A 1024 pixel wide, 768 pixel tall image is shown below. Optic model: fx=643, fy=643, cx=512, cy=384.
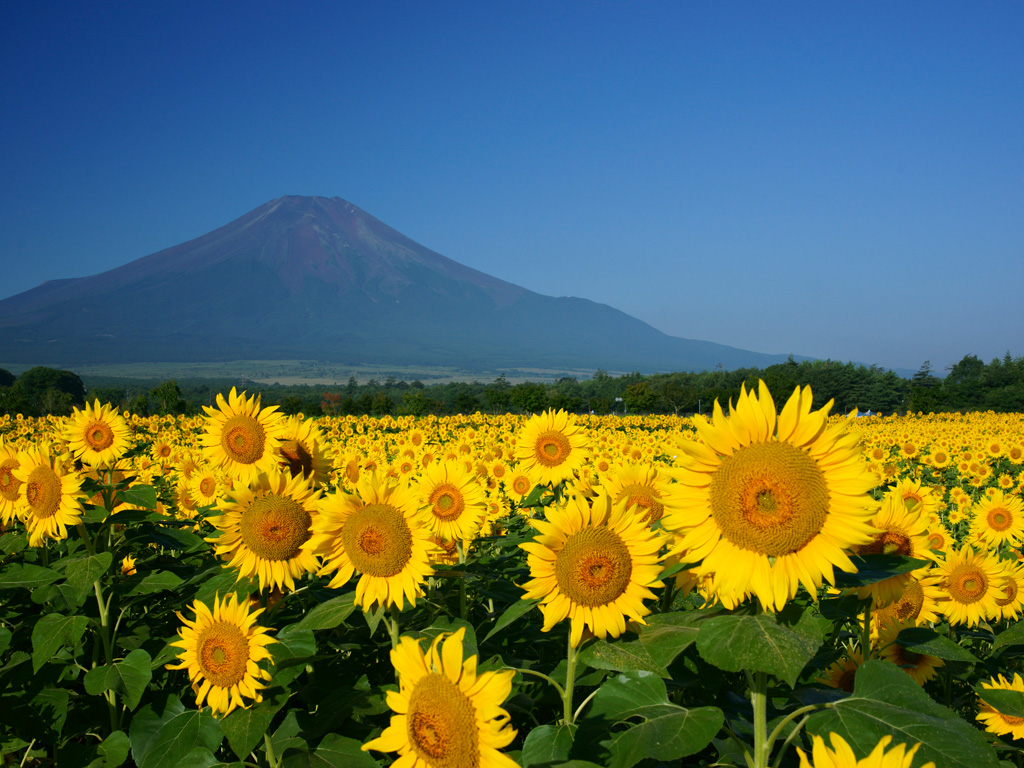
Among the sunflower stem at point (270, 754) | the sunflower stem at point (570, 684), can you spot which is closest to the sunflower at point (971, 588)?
the sunflower stem at point (570, 684)

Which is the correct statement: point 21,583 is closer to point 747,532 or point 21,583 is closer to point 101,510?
point 101,510

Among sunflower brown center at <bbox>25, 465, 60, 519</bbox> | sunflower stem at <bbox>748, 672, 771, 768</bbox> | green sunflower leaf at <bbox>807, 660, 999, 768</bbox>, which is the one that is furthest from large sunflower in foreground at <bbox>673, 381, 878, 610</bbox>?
sunflower brown center at <bbox>25, 465, 60, 519</bbox>

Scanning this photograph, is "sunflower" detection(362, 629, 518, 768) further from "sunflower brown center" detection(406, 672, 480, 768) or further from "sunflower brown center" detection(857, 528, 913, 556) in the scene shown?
"sunflower brown center" detection(857, 528, 913, 556)

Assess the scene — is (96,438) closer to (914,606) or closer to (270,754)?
(270,754)

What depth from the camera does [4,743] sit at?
292 centimetres

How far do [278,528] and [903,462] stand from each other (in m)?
17.9

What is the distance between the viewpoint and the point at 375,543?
2416 mm

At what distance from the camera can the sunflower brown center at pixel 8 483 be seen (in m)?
3.35

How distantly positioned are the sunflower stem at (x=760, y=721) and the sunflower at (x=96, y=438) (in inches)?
153

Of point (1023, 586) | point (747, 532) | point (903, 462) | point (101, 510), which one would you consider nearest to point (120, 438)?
point (101, 510)

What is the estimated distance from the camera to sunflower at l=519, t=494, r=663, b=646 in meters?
2.11

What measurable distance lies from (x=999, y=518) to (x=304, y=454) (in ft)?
20.6

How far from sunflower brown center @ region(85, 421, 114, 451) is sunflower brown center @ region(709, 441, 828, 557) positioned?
3884 millimetres

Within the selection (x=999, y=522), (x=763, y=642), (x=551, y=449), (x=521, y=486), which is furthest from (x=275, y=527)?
(x=999, y=522)
